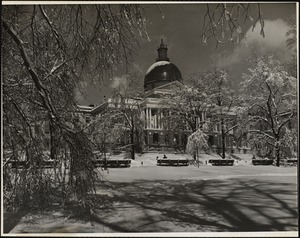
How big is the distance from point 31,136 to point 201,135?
274 centimetres

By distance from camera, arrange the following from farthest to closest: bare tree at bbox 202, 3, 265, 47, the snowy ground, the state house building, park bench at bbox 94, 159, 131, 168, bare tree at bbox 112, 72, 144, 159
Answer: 1. bare tree at bbox 112, 72, 144, 159
2. the state house building
3. park bench at bbox 94, 159, 131, 168
4. bare tree at bbox 202, 3, 265, 47
5. the snowy ground

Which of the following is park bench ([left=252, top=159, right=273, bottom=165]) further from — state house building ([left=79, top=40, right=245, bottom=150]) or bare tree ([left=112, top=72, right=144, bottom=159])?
bare tree ([left=112, top=72, right=144, bottom=159])

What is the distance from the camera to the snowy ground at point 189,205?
3309 mm

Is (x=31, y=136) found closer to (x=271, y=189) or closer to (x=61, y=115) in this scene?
(x=61, y=115)

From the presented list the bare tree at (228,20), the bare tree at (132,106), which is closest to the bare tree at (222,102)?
the bare tree at (228,20)

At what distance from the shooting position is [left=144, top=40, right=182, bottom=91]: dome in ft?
13.0

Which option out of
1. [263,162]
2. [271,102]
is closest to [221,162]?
[263,162]

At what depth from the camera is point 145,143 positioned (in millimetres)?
4828

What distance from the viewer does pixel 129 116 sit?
4.64 meters

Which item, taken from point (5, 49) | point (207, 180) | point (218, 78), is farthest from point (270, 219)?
point (5, 49)

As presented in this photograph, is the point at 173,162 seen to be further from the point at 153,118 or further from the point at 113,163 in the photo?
the point at 113,163

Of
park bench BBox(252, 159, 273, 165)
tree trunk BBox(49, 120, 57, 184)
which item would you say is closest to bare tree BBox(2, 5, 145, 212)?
tree trunk BBox(49, 120, 57, 184)

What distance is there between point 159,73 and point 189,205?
1808 mm

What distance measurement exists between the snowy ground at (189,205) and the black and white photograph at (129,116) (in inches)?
0.5
